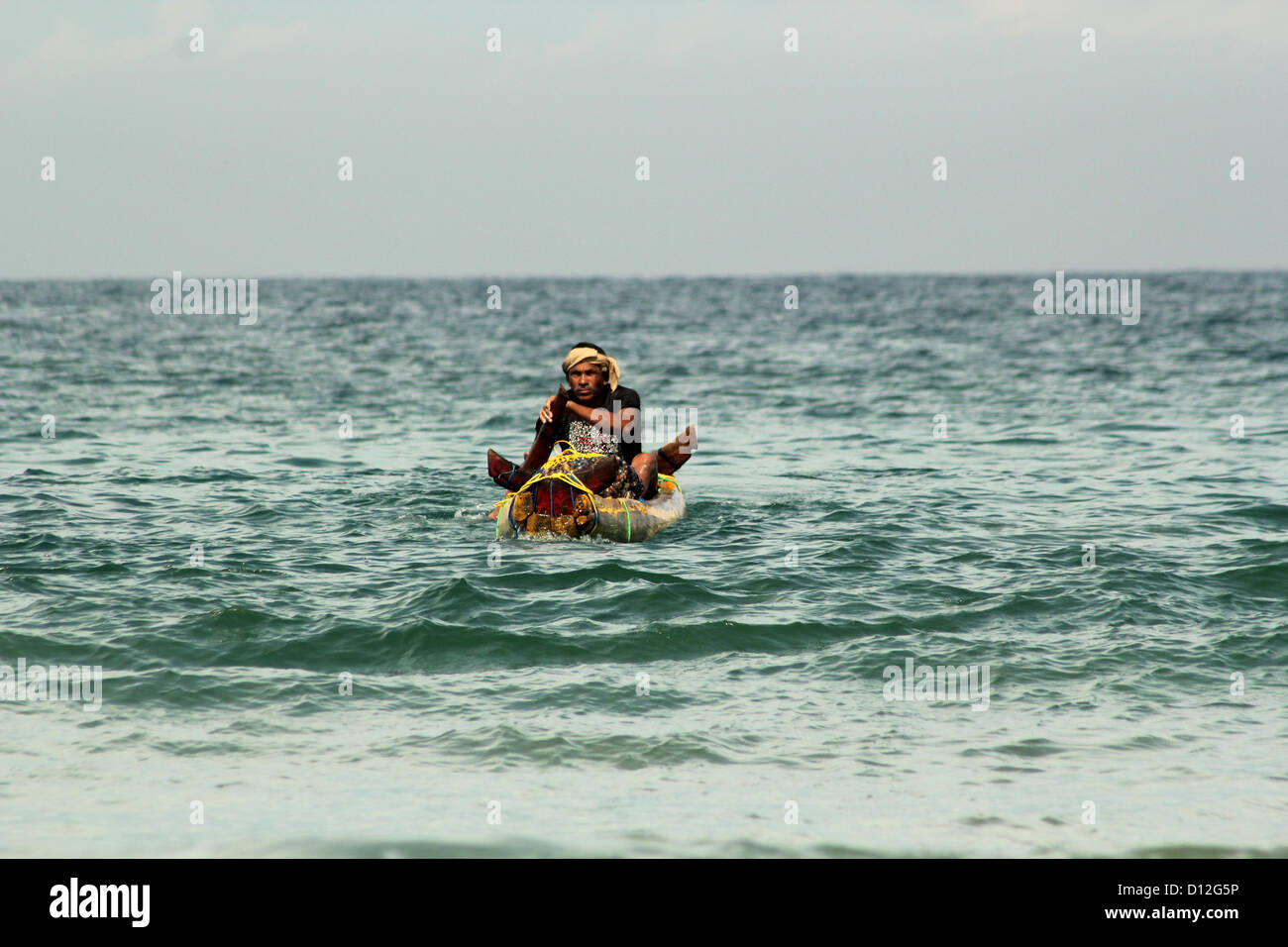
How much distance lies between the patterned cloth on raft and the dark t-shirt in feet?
0.57

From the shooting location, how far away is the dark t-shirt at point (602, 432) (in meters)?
13.2

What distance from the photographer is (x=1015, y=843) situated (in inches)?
246

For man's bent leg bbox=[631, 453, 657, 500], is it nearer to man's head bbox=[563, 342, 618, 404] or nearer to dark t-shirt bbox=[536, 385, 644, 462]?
dark t-shirt bbox=[536, 385, 644, 462]

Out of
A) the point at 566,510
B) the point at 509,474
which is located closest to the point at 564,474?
the point at 566,510

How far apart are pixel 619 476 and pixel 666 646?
3.86m

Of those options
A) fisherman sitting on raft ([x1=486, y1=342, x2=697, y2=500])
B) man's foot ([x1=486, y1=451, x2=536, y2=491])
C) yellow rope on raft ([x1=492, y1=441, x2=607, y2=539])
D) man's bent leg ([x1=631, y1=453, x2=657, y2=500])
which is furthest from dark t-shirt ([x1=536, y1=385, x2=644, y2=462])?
man's foot ([x1=486, y1=451, x2=536, y2=491])

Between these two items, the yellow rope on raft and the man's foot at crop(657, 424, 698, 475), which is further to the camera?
the man's foot at crop(657, 424, 698, 475)

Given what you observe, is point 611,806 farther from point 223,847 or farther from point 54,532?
point 54,532

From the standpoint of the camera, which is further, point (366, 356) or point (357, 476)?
point (366, 356)

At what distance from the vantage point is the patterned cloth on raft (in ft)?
42.2

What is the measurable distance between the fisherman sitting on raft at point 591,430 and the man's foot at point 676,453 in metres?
0.14

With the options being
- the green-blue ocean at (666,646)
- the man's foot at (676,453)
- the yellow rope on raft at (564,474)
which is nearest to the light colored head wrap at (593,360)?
the yellow rope on raft at (564,474)

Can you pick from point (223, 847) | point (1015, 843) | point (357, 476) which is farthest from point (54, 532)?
point (1015, 843)
